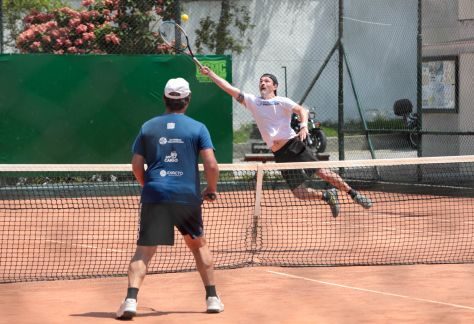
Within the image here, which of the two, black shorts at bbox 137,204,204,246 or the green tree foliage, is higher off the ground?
the green tree foliage

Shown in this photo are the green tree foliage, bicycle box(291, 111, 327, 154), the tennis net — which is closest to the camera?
the tennis net

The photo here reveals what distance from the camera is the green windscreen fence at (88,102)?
14.6 m

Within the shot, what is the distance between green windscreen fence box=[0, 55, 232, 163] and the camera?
1457 cm

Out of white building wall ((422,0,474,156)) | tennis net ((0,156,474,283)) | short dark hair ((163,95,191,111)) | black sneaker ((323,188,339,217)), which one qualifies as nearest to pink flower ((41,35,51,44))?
tennis net ((0,156,474,283))

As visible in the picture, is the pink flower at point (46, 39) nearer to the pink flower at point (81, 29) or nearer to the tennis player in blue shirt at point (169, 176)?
the pink flower at point (81, 29)

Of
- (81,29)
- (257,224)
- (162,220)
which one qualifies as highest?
(81,29)

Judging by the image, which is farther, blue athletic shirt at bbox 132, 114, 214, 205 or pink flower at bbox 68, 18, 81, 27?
pink flower at bbox 68, 18, 81, 27

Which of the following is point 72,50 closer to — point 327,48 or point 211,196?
point 327,48

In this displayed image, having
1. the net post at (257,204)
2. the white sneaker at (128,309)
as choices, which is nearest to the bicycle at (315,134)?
the net post at (257,204)

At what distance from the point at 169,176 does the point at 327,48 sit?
1633 centimetres

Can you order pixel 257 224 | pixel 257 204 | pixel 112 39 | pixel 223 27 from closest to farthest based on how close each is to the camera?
1. pixel 257 204
2. pixel 257 224
3. pixel 112 39
4. pixel 223 27

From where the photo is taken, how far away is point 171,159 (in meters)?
6.58

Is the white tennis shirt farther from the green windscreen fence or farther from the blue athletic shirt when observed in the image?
the green windscreen fence

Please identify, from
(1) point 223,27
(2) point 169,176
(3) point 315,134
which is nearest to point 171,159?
(2) point 169,176
